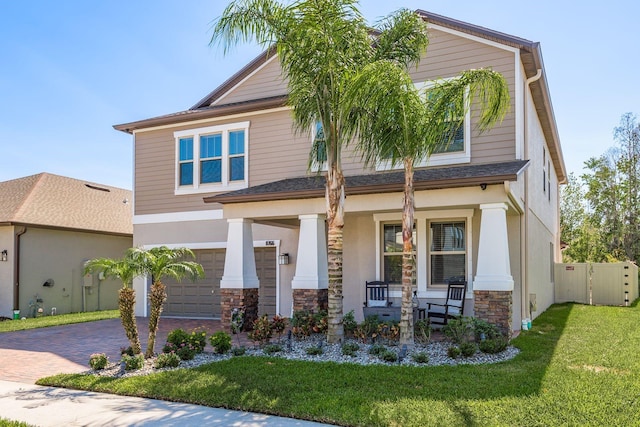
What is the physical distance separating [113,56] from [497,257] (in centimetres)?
1111

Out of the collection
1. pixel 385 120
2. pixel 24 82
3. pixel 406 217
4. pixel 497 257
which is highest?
pixel 24 82

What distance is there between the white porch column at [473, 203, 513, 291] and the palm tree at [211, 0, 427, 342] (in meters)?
2.57

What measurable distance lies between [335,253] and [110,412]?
464 centimetres

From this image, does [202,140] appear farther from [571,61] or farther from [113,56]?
[571,61]

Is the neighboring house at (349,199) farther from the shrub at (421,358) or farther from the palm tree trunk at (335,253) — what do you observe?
the shrub at (421,358)

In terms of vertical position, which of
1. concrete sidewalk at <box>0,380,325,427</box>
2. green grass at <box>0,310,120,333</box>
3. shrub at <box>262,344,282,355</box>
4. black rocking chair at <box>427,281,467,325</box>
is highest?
black rocking chair at <box>427,281,467,325</box>

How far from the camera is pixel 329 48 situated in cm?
916

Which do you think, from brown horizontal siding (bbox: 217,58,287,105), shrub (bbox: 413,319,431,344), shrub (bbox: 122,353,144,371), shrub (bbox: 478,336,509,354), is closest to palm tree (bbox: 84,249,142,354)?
shrub (bbox: 122,353,144,371)

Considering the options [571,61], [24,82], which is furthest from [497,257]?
[24,82]

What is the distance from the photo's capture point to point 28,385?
755cm

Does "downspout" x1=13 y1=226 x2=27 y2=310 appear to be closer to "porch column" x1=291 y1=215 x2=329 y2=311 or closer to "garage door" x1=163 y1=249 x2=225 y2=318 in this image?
"garage door" x1=163 y1=249 x2=225 y2=318

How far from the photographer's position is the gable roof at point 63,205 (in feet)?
58.7

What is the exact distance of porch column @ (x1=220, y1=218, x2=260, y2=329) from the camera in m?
Result: 11.9

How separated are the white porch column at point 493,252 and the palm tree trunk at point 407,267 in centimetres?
140
